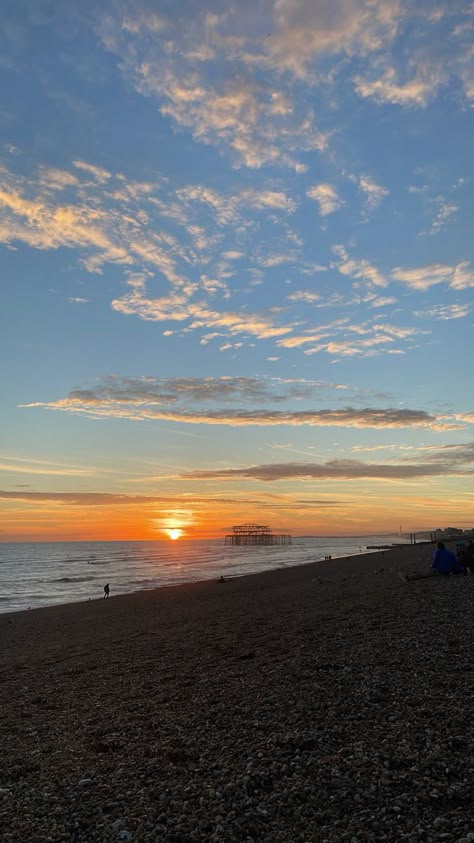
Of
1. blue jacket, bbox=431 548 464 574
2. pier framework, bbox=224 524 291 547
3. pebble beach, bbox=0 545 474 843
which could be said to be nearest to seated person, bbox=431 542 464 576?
blue jacket, bbox=431 548 464 574

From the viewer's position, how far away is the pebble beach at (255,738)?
4820mm

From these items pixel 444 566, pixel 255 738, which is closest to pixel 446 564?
pixel 444 566

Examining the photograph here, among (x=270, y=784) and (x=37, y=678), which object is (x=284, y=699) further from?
(x=37, y=678)

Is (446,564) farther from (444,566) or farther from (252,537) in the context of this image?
(252,537)

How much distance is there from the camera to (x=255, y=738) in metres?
6.62

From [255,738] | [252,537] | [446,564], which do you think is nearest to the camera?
[255,738]

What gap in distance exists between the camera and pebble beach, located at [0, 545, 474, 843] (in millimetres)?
4820

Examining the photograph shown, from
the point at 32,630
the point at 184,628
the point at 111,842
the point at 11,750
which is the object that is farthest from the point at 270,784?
the point at 32,630

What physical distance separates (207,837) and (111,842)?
→ 890 mm

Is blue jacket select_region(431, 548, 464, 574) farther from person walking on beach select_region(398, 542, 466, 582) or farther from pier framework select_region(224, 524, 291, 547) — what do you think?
pier framework select_region(224, 524, 291, 547)

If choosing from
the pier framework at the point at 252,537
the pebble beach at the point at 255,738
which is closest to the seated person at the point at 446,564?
the pebble beach at the point at 255,738

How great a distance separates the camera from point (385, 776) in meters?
5.21

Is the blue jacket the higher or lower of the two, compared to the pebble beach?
higher

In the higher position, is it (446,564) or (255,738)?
(446,564)
